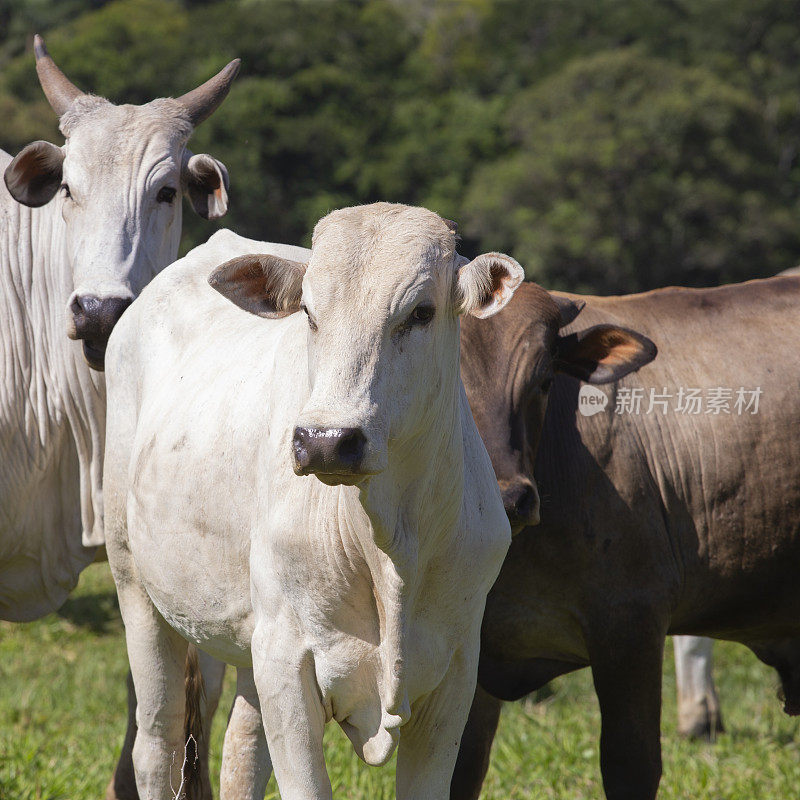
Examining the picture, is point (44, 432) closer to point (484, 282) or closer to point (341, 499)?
point (341, 499)

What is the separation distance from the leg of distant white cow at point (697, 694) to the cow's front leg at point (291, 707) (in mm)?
3838

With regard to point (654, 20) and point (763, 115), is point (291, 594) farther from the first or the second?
point (654, 20)

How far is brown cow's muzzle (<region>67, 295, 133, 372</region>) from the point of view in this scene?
393 centimetres

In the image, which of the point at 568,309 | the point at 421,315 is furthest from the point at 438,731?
the point at 568,309

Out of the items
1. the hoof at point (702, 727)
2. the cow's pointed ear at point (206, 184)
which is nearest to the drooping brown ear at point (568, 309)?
the cow's pointed ear at point (206, 184)

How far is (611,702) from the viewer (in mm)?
3848

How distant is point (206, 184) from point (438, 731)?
2446mm

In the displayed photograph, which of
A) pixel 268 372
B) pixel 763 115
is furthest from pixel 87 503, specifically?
pixel 763 115

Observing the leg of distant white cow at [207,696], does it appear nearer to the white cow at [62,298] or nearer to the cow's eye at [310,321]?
the white cow at [62,298]

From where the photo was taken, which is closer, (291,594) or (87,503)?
(291,594)

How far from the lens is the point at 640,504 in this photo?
405 cm

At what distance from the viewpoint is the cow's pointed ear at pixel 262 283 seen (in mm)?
2740

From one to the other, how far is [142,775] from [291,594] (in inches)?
49.1

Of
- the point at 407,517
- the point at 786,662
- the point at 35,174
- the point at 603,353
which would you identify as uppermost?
the point at 35,174
